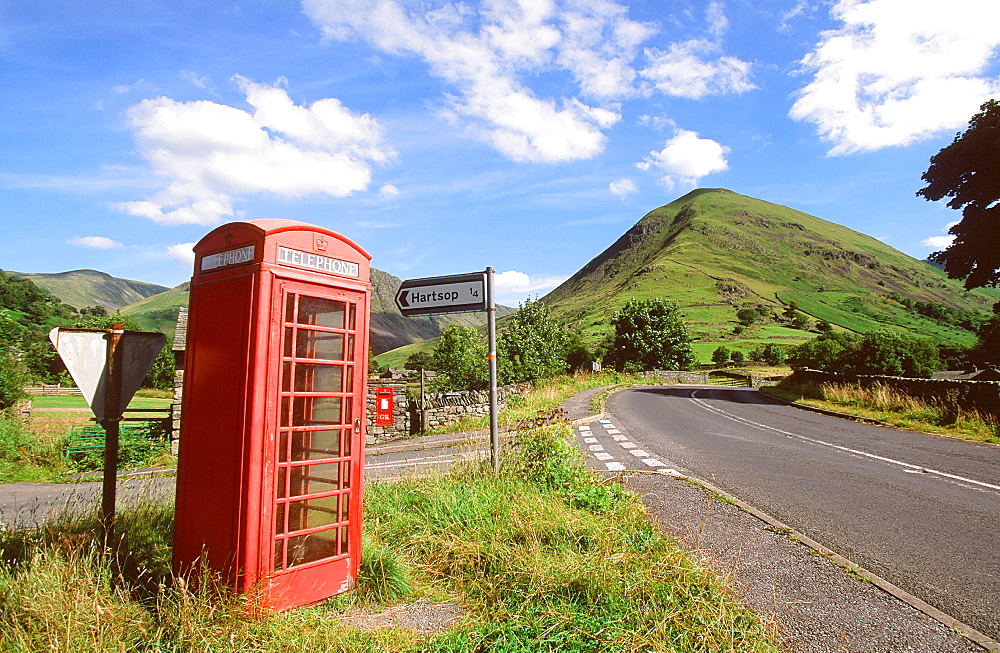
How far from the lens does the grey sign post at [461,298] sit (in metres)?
6.28

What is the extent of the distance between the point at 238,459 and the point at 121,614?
3.27 ft

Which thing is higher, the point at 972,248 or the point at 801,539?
the point at 972,248

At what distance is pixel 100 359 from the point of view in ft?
13.1

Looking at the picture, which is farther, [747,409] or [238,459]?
[747,409]

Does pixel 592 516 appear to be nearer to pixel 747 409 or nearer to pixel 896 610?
pixel 896 610

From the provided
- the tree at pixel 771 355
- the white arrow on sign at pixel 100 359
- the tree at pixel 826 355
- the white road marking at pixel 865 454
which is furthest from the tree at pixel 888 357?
the white arrow on sign at pixel 100 359

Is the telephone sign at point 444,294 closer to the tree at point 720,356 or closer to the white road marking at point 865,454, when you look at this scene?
the white road marking at point 865,454

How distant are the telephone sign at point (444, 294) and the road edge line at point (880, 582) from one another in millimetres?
3941

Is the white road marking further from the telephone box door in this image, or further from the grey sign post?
the telephone box door

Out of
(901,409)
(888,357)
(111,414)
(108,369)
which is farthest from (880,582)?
(888,357)

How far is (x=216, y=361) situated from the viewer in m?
3.79

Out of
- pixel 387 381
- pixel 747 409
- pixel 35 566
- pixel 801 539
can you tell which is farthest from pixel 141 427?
pixel 747 409

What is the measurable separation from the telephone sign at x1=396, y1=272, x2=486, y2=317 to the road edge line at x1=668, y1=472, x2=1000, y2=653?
3.94m

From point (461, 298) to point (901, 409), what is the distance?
1822cm
